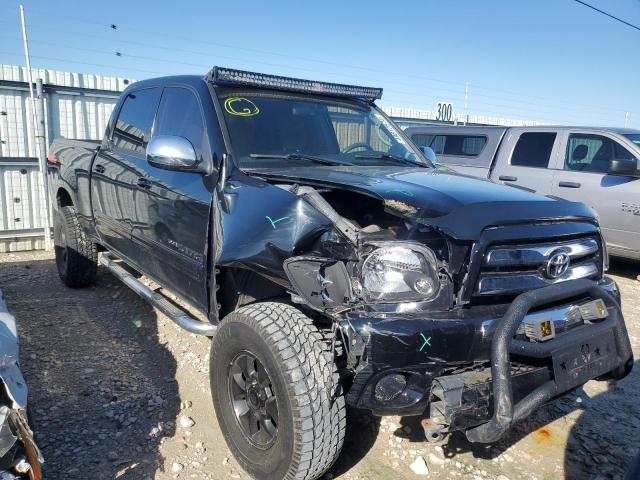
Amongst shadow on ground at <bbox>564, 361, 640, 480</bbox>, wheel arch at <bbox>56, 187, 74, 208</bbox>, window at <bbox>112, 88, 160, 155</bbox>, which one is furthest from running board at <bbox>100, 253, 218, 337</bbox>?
shadow on ground at <bbox>564, 361, 640, 480</bbox>

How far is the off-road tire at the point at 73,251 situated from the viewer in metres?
5.06

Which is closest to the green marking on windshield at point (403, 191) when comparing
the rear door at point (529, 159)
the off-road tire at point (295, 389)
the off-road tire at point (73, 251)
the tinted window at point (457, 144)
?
the off-road tire at point (295, 389)

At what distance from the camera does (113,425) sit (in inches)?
116

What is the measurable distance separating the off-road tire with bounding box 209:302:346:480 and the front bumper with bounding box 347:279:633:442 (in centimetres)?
15

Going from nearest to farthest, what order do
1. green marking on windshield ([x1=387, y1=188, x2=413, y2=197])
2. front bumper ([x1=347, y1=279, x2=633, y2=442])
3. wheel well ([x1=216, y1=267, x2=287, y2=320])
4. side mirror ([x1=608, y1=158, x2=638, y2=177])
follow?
front bumper ([x1=347, y1=279, x2=633, y2=442]) < green marking on windshield ([x1=387, y1=188, x2=413, y2=197]) < wheel well ([x1=216, y1=267, x2=287, y2=320]) < side mirror ([x1=608, y1=158, x2=638, y2=177])

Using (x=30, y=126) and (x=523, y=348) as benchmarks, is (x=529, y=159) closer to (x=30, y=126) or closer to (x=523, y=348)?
(x=523, y=348)

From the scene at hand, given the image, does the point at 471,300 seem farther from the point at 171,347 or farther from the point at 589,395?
→ the point at 171,347

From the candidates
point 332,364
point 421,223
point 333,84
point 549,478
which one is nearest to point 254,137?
point 333,84

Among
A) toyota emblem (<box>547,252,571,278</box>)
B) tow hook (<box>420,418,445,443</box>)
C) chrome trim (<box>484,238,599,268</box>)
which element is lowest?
tow hook (<box>420,418,445,443</box>)

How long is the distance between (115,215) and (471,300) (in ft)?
9.99

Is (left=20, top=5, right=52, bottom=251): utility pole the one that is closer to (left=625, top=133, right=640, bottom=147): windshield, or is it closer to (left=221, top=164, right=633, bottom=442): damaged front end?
(left=221, top=164, right=633, bottom=442): damaged front end

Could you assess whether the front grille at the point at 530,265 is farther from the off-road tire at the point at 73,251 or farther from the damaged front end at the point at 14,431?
the off-road tire at the point at 73,251

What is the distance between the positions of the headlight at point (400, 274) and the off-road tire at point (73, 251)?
3787mm

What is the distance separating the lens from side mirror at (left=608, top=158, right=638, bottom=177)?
6055 millimetres
